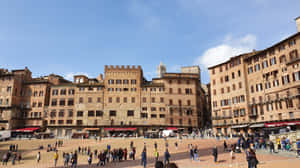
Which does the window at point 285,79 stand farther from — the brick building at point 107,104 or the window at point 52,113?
the window at point 52,113

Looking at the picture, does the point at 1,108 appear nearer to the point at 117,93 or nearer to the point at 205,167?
the point at 117,93

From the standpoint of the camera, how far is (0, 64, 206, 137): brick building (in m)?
63.9

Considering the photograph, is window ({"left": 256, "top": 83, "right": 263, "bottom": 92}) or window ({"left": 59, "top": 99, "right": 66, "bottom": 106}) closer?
window ({"left": 256, "top": 83, "right": 263, "bottom": 92})

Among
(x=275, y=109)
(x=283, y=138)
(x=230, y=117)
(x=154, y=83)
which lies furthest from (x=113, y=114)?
(x=283, y=138)

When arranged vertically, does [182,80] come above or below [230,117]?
above

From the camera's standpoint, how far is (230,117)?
185 ft

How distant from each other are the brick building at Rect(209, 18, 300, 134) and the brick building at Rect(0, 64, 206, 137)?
8.83 metres

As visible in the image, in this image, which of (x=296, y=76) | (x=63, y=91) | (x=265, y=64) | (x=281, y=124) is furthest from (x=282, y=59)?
(x=63, y=91)

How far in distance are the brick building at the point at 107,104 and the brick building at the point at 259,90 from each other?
8834 millimetres

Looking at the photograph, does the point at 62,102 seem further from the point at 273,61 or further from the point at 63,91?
the point at 273,61

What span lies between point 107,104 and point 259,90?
38.5m

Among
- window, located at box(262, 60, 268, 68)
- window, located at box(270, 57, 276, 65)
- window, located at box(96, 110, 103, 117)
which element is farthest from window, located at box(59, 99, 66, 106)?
window, located at box(270, 57, 276, 65)

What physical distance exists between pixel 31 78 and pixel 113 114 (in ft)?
100.0

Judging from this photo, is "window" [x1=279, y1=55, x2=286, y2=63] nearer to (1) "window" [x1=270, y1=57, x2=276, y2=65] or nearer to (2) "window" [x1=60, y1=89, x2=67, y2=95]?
(1) "window" [x1=270, y1=57, x2=276, y2=65]
